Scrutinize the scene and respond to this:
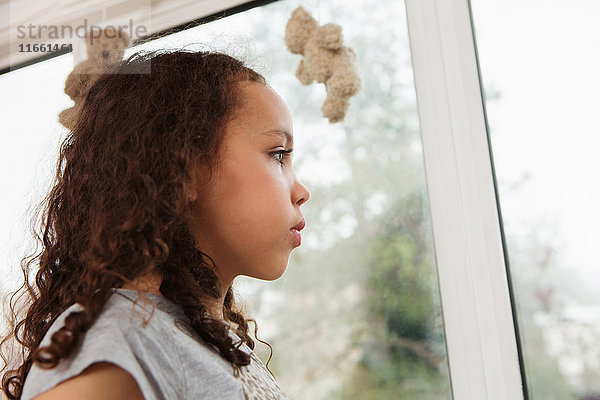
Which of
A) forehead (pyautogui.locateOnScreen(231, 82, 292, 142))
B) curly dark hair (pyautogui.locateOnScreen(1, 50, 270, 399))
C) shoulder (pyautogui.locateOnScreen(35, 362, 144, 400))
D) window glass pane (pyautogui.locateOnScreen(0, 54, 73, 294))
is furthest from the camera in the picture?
window glass pane (pyautogui.locateOnScreen(0, 54, 73, 294))

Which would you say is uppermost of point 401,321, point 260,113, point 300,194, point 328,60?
point 328,60

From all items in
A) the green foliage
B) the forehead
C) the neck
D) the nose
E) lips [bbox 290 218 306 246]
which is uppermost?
the forehead

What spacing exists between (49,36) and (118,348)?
3.33 feet

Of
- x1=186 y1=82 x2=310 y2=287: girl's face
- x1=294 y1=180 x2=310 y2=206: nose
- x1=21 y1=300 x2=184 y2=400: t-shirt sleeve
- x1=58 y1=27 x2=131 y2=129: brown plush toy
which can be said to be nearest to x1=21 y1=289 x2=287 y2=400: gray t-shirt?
x1=21 y1=300 x2=184 y2=400: t-shirt sleeve

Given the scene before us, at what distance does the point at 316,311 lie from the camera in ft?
3.59

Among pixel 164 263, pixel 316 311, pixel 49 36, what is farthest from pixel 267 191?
pixel 49 36

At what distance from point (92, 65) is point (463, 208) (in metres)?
0.69

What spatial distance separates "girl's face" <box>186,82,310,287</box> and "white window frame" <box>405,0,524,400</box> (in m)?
0.35

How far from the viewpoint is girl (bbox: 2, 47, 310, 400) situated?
544mm

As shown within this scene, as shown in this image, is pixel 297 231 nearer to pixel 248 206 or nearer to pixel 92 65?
pixel 248 206

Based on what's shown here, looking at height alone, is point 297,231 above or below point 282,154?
below

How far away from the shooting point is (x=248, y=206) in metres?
0.71

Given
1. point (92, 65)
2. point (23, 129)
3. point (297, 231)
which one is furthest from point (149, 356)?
point (23, 129)

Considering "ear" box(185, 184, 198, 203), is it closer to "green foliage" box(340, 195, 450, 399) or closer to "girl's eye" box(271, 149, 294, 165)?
"girl's eye" box(271, 149, 294, 165)
